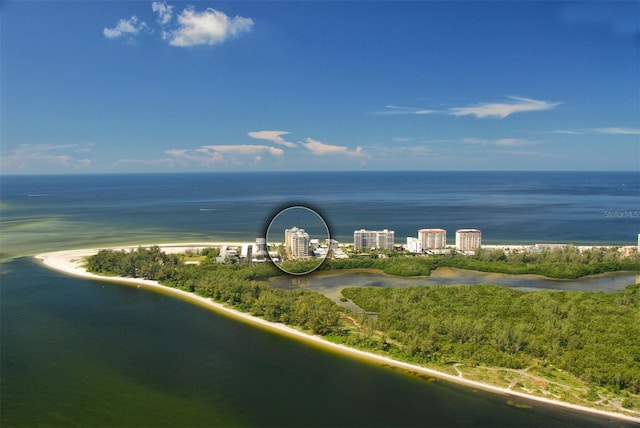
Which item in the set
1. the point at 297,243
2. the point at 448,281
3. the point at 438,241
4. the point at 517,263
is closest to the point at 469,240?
the point at 438,241

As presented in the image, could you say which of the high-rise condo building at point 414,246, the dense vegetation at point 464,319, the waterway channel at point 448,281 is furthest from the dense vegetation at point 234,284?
the high-rise condo building at point 414,246

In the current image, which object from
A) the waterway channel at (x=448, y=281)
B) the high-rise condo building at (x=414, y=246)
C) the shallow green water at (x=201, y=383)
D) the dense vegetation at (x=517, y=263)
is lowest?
the shallow green water at (x=201, y=383)

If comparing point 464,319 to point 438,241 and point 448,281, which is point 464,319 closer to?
point 448,281

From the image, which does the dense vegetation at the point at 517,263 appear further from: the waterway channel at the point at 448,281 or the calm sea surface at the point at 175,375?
the calm sea surface at the point at 175,375

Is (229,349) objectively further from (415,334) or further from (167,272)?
(167,272)

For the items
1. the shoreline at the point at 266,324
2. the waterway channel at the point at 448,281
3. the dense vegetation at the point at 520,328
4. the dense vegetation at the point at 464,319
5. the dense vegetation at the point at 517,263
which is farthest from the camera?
the dense vegetation at the point at 517,263

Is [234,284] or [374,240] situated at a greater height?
[374,240]
